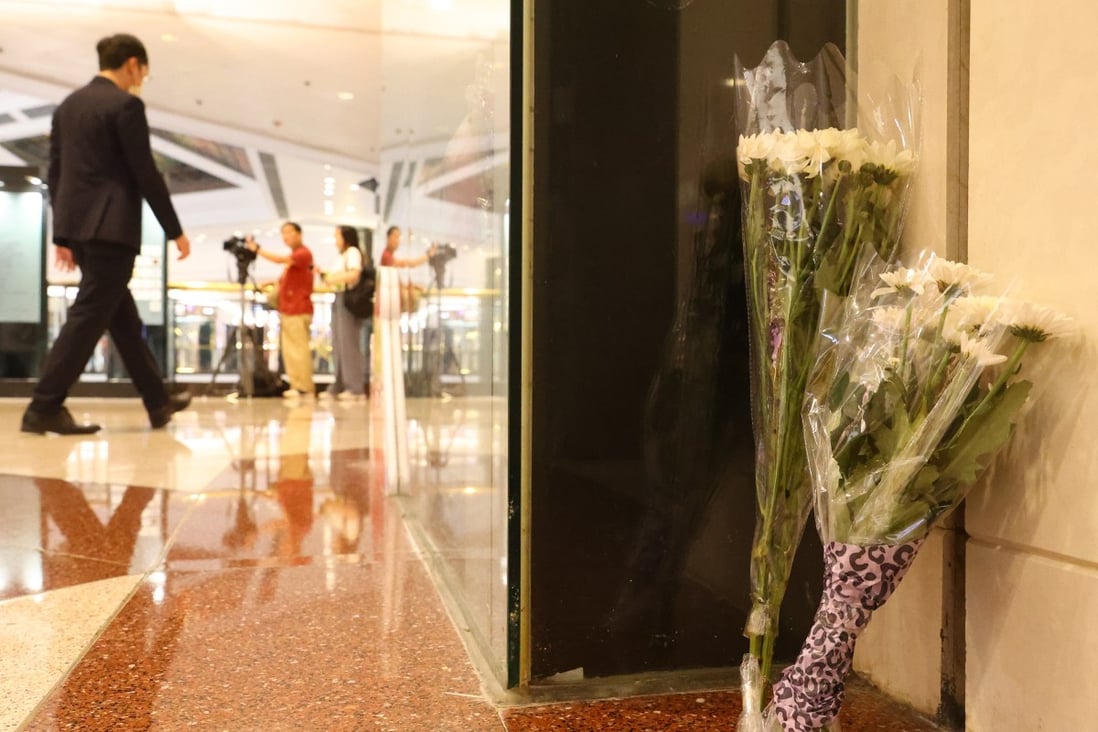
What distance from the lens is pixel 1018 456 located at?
0.81 m

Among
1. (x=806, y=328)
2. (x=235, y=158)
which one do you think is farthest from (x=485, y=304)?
(x=235, y=158)

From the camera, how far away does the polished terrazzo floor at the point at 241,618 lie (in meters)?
0.99

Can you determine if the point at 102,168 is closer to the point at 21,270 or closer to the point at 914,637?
the point at 914,637

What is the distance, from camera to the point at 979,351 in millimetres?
723

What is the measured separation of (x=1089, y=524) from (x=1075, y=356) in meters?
0.14

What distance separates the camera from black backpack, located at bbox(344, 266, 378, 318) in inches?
282

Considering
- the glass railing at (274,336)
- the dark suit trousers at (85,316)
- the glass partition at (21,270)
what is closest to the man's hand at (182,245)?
the dark suit trousers at (85,316)

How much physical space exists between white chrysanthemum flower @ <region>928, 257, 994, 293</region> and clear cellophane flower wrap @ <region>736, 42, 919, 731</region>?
0.09m

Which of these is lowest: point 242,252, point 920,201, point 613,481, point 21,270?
point 613,481

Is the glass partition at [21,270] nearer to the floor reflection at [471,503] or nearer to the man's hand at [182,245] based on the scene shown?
the man's hand at [182,245]

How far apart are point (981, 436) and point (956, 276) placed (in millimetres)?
144

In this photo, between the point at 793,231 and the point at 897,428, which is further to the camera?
the point at 793,231

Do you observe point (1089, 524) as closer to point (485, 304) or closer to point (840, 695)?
point (840, 695)

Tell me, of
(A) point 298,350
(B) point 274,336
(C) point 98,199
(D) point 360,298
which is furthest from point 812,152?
(B) point 274,336
